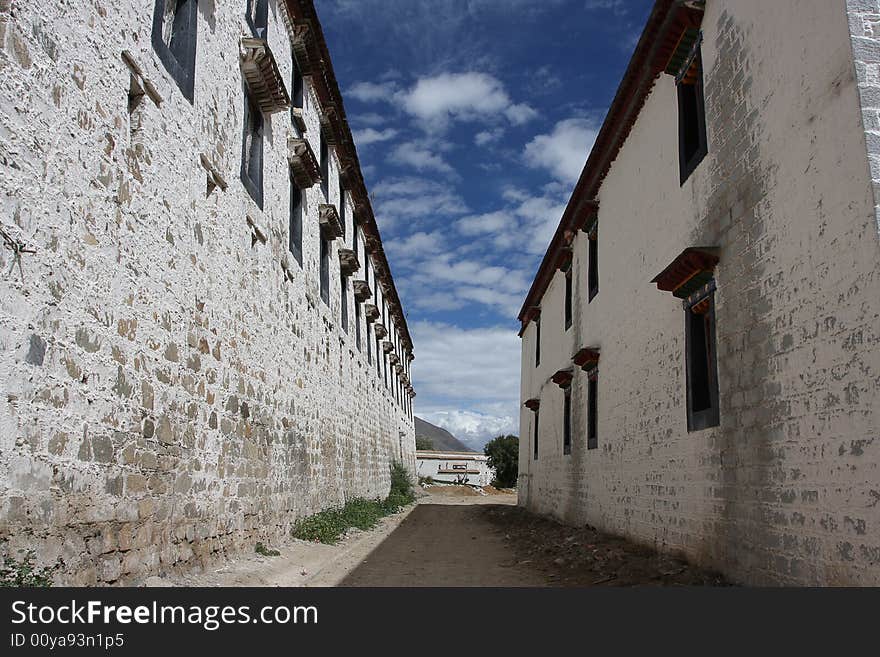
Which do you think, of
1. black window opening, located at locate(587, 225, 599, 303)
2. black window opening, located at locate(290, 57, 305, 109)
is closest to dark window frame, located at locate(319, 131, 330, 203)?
black window opening, located at locate(290, 57, 305, 109)

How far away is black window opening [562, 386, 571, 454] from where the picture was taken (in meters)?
16.5

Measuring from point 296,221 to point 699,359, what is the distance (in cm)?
723

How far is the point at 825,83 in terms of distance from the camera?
5781 mm

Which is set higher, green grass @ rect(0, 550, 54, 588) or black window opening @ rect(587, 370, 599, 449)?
black window opening @ rect(587, 370, 599, 449)

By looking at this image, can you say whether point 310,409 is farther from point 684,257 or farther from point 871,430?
point 871,430

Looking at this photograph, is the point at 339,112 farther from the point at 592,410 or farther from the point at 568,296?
the point at 592,410

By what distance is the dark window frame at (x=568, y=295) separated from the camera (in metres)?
16.8

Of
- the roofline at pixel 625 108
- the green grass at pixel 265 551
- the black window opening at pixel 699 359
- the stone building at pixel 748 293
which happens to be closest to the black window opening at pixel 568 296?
the roofline at pixel 625 108

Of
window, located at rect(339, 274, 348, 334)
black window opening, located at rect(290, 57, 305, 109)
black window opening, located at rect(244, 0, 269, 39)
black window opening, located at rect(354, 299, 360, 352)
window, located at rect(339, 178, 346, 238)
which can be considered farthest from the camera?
black window opening, located at rect(354, 299, 360, 352)

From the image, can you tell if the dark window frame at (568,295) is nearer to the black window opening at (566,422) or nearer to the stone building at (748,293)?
the black window opening at (566,422)

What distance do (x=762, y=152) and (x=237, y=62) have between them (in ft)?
20.7

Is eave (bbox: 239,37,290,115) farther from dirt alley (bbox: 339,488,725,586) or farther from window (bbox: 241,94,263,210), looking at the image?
dirt alley (bbox: 339,488,725,586)

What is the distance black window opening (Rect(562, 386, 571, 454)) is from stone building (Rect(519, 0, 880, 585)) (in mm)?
3660

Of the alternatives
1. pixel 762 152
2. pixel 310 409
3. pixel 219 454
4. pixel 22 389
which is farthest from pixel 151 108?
pixel 310 409
